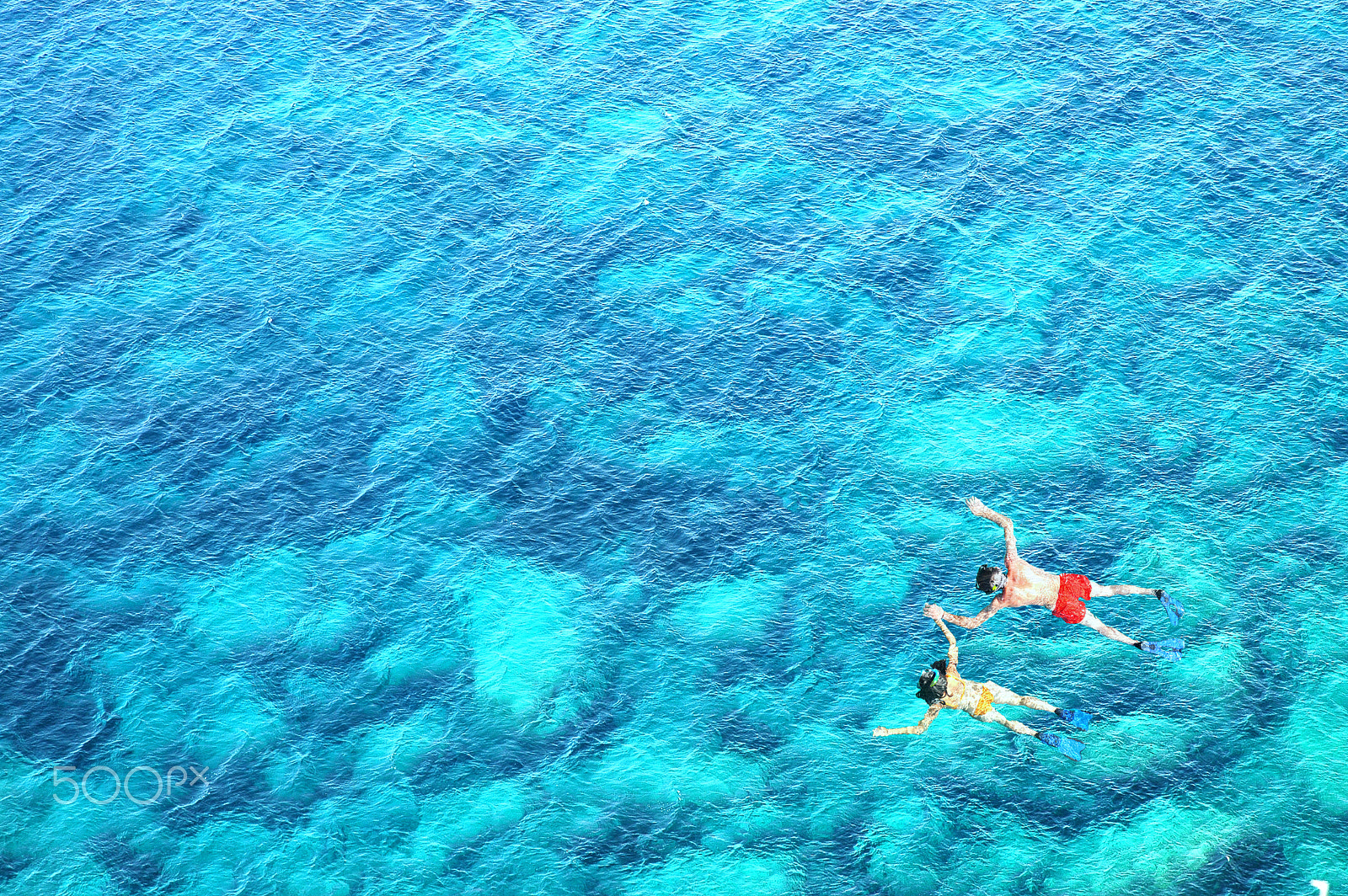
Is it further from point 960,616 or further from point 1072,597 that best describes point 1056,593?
point 960,616

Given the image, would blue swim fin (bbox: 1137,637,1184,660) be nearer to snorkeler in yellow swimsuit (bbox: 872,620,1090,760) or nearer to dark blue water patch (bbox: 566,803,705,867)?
snorkeler in yellow swimsuit (bbox: 872,620,1090,760)

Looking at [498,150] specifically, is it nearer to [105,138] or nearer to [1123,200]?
[105,138]

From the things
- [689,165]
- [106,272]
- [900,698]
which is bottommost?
[900,698]

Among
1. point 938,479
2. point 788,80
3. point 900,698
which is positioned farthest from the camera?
point 788,80

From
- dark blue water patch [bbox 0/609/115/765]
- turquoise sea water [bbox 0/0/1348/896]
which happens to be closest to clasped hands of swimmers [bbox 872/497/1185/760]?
turquoise sea water [bbox 0/0/1348/896]

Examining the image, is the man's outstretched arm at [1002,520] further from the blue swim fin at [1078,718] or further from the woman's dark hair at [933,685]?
the blue swim fin at [1078,718]

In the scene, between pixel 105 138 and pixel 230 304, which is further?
pixel 105 138

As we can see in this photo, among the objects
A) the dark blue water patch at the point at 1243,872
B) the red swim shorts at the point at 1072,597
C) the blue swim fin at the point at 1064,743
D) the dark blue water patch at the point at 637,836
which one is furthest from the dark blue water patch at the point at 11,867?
the dark blue water patch at the point at 1243,872

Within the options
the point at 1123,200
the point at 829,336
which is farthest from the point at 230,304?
the point at 1123,200
